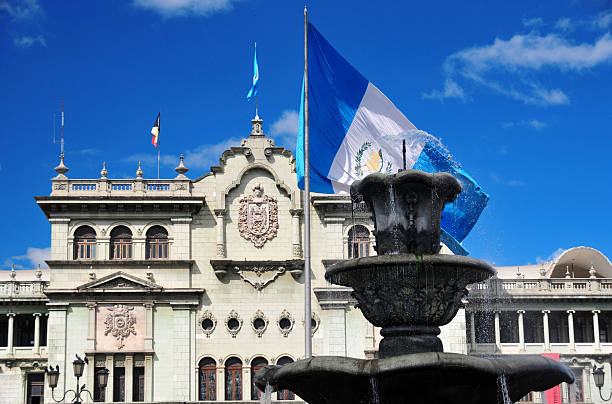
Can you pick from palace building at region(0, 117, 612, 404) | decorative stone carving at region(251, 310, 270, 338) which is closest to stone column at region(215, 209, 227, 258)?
palace building at region(0, 117, 612, 404)

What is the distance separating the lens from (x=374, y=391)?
14414 millimetres

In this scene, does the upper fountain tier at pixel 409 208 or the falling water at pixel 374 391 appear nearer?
the falling water at pixel 374 391

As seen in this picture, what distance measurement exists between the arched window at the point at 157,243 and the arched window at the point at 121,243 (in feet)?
3.04

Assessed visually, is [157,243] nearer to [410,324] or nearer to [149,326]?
[149,326]

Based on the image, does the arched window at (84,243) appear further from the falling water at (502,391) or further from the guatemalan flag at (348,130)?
the falling water at (502,391)

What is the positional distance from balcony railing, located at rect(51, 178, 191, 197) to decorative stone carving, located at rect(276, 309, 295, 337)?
763cm

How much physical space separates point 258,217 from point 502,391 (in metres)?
33.9

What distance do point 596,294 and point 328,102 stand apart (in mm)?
28596

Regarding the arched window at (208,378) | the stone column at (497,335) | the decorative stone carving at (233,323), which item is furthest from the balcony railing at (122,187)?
the stone column at (497,335)

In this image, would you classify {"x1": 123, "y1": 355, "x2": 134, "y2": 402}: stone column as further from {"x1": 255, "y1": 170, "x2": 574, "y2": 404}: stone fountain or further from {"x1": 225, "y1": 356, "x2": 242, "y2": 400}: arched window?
{"x1": 255, "y1": 170, "x2": 574, "y2": 404}: stone fountain

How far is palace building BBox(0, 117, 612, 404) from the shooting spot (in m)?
45.9

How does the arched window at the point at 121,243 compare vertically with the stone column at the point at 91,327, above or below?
above

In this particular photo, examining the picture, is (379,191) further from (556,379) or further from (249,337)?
(249,337)

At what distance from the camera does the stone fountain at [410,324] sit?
14.2m
